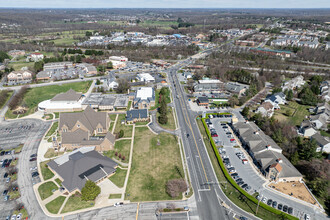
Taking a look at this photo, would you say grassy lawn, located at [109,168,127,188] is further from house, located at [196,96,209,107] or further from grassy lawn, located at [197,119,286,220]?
house, located at [196,96,209,107]

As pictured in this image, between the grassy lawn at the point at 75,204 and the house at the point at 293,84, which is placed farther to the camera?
the house at the point at 293,84

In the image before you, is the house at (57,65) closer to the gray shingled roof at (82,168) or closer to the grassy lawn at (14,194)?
the gray shingled roof at (82,168)

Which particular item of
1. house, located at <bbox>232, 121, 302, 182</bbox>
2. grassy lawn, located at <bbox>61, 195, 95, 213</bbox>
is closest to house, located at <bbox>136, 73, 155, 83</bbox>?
house, located at <bbox>232, 121, 302, 182</bbox>

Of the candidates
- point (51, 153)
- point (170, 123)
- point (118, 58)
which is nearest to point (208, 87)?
point (170, 123)

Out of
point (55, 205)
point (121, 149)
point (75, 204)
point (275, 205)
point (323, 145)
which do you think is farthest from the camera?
point (121, 149)

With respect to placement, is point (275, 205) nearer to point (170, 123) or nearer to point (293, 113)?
point (170, 123)

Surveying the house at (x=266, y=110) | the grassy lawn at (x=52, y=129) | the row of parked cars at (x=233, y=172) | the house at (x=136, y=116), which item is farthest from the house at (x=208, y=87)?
the grassy lawn at (x=52, y=129)
